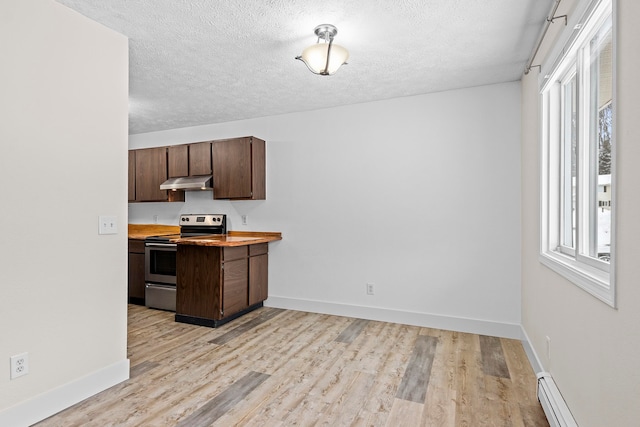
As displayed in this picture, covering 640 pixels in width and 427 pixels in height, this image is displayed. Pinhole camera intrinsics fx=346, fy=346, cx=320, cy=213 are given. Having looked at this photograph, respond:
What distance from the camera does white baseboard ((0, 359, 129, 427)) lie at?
183 cm

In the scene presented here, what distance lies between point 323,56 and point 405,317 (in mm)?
2716

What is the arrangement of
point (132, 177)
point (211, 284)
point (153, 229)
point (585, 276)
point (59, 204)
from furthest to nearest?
point (153, 229)
point (132, 177)
point (211, 284)
point (59, 204)
point (585, 276)

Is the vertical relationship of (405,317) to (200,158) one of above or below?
below

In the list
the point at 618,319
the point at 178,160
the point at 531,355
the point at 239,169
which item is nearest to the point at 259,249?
the point at 239,169

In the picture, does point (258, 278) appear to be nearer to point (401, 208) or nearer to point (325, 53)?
point (401, 208)

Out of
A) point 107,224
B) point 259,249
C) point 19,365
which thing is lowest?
point 19,365

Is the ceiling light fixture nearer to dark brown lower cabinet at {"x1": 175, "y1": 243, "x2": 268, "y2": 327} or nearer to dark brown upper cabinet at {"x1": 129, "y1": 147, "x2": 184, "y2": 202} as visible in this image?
dark brown lower cabinet at {"x1": 175, "y1": 243, "x2": 268, "y2": 327}

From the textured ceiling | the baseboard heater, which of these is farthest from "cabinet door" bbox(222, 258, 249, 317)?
the baseboard heater

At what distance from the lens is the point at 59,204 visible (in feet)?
6.66

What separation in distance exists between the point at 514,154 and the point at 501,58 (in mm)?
941

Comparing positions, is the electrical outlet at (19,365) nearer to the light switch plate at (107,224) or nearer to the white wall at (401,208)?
the light switch plate at (107,224)

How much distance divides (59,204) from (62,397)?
1.14m

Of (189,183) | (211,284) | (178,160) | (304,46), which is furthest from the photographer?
(178,160)

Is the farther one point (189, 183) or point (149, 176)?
point (149, 176)
